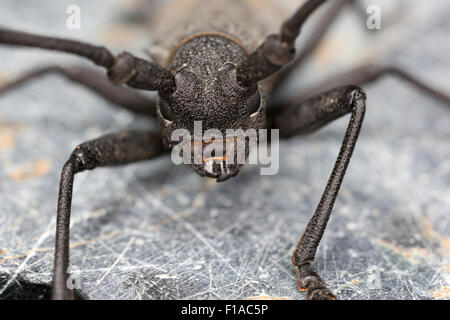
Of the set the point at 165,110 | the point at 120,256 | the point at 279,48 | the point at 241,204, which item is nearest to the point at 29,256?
the point at 120,256

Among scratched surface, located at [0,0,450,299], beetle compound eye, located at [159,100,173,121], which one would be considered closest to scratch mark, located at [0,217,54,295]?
scratched surface, located at [0,0,450,299]

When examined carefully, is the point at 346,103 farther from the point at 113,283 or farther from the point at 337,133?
the point at 113,283

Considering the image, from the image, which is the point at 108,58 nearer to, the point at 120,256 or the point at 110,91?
the point at 120,256

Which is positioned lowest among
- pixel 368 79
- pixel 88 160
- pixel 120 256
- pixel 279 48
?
pixel 120 256

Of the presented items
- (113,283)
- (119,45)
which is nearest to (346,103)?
(113,283)

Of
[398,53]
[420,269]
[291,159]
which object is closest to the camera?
[420,269]
